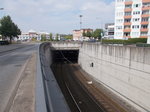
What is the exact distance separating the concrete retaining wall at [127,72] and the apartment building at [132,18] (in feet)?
127

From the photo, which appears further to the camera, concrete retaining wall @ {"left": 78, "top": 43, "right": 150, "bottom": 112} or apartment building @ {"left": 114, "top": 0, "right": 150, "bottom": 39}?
apartment building @ {"left": 114, "top": 0, "right": 150, "bottom": 39}

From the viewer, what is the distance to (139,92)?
47.0 ft

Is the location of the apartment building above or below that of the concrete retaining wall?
above

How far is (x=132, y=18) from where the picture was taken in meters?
58.8

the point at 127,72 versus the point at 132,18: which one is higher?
the point at 132,18

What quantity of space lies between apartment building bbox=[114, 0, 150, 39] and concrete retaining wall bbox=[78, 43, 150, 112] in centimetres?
3861

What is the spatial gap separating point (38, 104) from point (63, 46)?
3970 cm

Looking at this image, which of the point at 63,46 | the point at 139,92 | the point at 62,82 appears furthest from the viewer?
the point at 63,46

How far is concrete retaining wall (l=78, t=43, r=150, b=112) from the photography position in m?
13.8

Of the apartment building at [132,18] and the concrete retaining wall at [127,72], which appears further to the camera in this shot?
the apartment building at [132,18]

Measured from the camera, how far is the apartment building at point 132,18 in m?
55.5

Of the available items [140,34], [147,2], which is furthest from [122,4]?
[140,34]

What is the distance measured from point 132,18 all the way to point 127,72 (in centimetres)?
4831

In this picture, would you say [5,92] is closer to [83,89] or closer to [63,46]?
[83,89]
